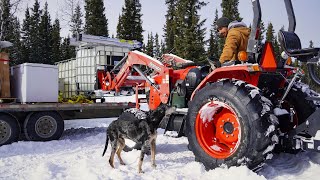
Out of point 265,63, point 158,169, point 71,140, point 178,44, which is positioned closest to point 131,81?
point 71,140

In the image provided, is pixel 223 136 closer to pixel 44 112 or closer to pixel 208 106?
pixel 208 106

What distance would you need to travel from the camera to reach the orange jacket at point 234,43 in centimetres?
513

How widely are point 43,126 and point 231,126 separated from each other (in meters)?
4.79

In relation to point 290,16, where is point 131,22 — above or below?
above

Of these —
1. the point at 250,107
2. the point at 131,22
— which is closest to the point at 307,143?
the point at 250,107

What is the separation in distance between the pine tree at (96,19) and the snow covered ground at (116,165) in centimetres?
3550

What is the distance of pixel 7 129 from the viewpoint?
7129 mm

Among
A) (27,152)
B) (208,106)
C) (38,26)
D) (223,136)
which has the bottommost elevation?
(27,152)

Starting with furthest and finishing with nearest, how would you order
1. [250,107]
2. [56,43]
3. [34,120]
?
[56,43] < [34,120] < [250,107]

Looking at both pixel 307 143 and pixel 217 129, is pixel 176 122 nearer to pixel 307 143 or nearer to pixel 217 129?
pixel 217 129

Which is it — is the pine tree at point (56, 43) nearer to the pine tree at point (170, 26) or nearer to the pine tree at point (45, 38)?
the pine tree at point (45, 38)

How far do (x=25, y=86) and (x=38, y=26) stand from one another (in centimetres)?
4310

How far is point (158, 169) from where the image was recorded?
193 inches

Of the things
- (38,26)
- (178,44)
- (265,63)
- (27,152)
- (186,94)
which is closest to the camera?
(265,63)
